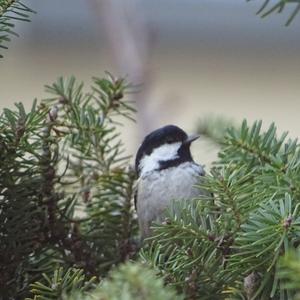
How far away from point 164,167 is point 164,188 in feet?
0.30

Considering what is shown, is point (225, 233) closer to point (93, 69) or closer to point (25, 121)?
point (25, 121)

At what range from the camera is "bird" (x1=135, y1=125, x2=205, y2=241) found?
167 cm

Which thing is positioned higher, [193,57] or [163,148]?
[163,148]

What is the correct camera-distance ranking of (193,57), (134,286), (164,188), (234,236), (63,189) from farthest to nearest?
1. (193,57)
2. (164,188)
3. (63,189)
4. (234,236)
5. (134,286)

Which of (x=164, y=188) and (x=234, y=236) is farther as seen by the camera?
(x=164, y=188)

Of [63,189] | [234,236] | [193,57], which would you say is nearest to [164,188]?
[63,189]

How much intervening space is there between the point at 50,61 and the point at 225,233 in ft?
11.8

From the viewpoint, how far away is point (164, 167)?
5.95ft

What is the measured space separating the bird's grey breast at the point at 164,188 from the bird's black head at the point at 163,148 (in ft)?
0.07

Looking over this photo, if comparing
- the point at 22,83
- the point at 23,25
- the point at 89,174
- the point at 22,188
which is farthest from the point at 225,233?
the point at 23,25

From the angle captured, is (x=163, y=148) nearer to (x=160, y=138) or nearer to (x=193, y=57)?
(x=160, y=138)

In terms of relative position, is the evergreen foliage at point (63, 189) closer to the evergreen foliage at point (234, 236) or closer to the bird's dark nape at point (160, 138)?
the evergreen foliage at point (234, 236)

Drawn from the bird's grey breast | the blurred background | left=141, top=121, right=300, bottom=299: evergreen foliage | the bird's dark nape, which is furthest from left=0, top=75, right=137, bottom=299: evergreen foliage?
the blurred background

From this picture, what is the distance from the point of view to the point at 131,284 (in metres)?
0.61
